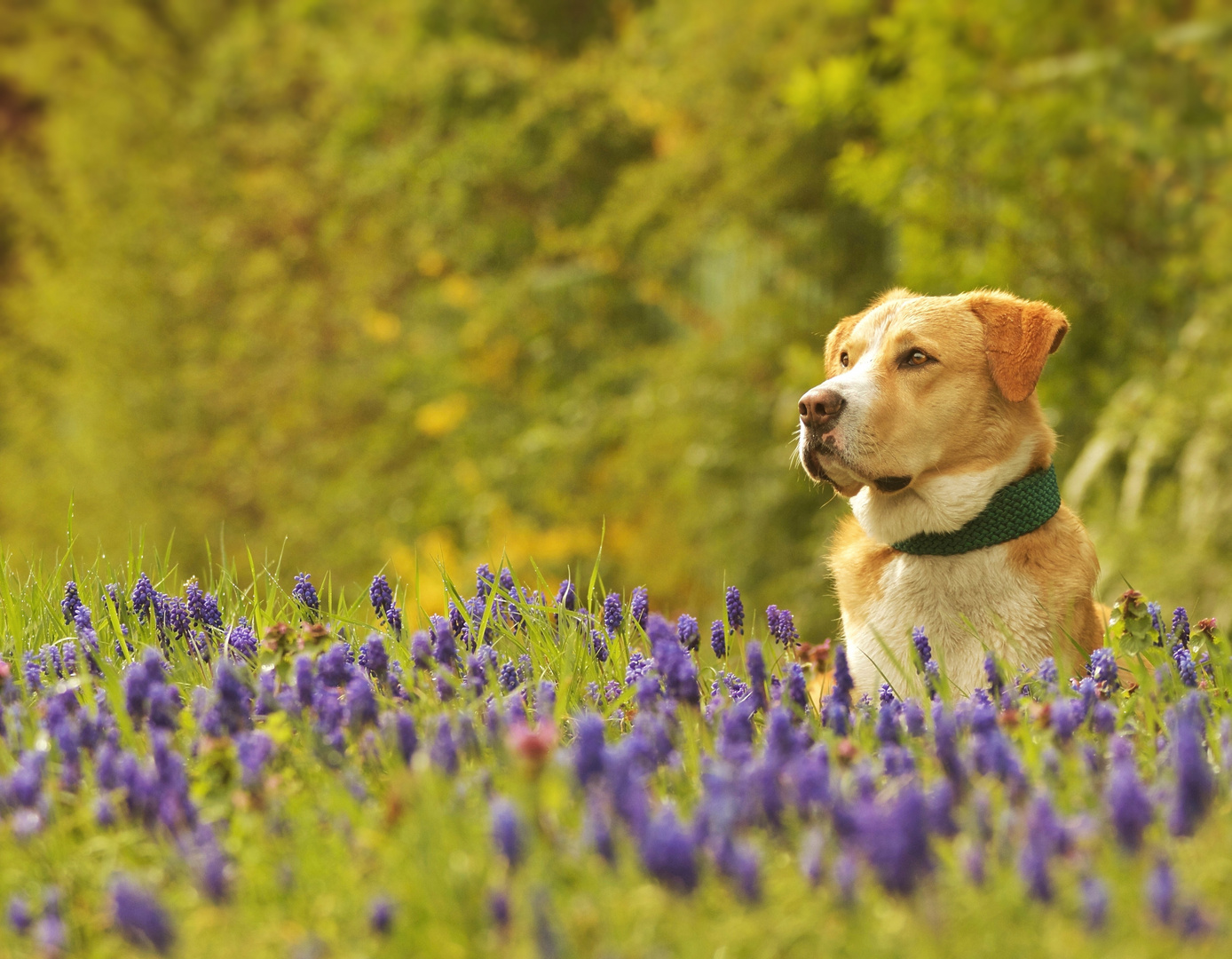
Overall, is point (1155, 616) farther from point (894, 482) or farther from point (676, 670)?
point (676, 670)

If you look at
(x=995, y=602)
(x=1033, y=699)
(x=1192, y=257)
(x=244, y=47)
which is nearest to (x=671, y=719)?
(x=1033, y=699)

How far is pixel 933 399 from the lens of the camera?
3.59 metres

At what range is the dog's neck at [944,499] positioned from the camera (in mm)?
3410

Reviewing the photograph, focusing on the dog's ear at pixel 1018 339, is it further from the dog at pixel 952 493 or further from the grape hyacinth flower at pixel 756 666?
the grape hyacinth flower at pixel 756 666

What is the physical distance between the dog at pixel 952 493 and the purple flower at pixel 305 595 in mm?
1444

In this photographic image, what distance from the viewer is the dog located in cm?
327

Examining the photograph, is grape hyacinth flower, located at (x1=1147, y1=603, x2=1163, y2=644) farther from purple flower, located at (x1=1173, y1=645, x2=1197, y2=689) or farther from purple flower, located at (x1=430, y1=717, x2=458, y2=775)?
purple flower, located at (x1=430, y1=717, x2=458, y2=775)

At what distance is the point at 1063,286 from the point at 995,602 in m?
5.68

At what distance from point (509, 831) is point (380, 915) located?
21cm

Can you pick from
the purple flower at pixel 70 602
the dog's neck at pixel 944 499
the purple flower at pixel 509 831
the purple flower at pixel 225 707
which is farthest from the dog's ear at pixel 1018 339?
the purple flower at pixel 70 602

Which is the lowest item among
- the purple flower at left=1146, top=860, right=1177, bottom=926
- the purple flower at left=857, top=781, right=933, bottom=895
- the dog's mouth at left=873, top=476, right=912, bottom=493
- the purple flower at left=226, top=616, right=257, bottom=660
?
the purple flower at left=1146, top=860, right=1177, bottom=926

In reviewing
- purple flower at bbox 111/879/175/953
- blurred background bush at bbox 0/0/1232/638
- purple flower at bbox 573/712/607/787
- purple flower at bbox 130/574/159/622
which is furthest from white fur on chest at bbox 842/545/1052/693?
blurred background bush at bbox 0/0/1232/638

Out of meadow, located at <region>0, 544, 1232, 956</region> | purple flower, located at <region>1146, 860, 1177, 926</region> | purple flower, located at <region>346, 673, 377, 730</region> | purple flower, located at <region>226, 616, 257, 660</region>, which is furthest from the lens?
purple flower, located at <region>226, 616, 257, 660</region>

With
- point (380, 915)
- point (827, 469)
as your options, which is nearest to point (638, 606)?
point (827, 469)
